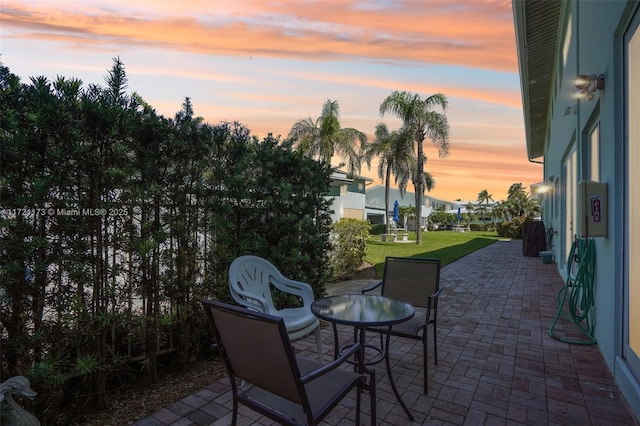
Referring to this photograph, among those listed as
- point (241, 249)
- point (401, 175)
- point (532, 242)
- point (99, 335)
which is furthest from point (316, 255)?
point (401, 175)

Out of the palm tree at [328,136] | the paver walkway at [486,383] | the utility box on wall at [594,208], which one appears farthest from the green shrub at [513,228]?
the utility box on wall at [594,208]

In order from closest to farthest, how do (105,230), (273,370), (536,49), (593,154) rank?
1. (273,370)
2. (105,230)
3. (593,154)
4. (536,49)

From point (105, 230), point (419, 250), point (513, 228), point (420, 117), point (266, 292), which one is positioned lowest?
point (419, 250)

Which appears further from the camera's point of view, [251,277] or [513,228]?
[513,228]

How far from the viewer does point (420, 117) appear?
18.2 metres

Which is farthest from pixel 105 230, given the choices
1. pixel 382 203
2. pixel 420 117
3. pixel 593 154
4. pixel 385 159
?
pixel 382 203

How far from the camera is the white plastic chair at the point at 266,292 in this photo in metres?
2.88

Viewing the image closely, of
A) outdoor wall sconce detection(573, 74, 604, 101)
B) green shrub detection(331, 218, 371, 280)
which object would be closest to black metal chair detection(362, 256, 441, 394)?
outdoor wall sconce detection(573, 74, 604, 101)

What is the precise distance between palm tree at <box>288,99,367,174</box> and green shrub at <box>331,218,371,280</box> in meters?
11.7

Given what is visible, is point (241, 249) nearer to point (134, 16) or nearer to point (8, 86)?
point (8, 86)

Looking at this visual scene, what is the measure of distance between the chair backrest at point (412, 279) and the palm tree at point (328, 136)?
16.5 m

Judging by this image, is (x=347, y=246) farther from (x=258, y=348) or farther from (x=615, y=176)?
(x=258, y=348)

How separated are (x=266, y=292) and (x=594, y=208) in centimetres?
338

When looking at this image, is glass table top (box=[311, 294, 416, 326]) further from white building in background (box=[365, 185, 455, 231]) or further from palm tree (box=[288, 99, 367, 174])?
white building in background (box=[365, 185, 455, 231])
